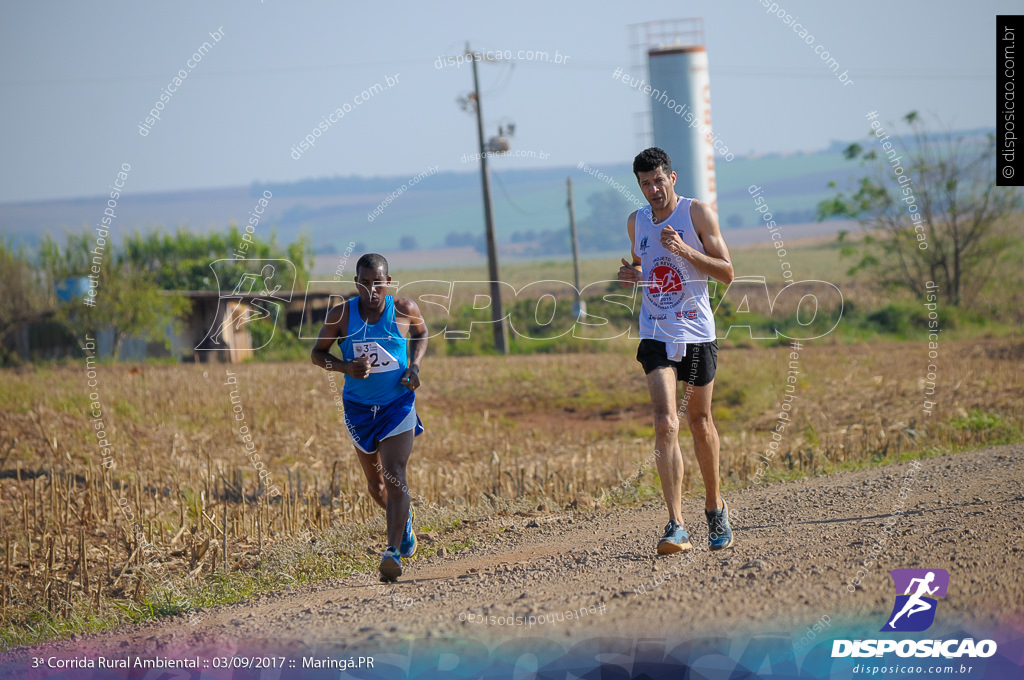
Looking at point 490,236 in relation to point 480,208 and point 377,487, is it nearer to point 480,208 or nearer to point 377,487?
point 377,487

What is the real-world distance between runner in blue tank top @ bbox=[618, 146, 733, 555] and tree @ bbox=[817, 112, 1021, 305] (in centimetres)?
2420

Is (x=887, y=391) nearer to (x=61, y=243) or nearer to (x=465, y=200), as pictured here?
(x=61, y=243)

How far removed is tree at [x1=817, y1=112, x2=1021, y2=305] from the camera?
28281mm

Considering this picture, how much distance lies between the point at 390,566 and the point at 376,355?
1.33 m

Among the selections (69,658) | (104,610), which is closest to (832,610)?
(69,658)

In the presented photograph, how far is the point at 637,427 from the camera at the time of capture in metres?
15.0

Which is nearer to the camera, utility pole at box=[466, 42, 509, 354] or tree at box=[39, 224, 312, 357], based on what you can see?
utility pole at box=[466, 42, 509, 354]

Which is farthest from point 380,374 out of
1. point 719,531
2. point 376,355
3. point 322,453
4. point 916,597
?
point 322,453

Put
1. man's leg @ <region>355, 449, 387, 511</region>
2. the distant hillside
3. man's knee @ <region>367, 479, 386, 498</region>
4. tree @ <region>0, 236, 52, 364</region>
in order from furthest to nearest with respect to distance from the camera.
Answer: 1. the distant hillside
2. tree @ <region>0, 236, 52, 364</region>
3. man's knee @ <region>367, 479, 386, 498</region>
4. man's leg @ <region>355, 449, 387, 511</region>

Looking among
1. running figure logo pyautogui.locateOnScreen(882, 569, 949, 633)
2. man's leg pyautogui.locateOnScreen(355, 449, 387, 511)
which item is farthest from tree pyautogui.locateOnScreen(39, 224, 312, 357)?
running figure logo pyautogui.locateOnScreen(882, 569, 949, 633)

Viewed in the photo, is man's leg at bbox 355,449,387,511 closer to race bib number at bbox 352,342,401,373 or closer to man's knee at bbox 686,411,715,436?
race bib number at bbox 352,342,401,373

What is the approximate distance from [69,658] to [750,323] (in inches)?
1039

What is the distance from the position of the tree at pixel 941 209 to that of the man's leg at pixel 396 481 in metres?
25.0

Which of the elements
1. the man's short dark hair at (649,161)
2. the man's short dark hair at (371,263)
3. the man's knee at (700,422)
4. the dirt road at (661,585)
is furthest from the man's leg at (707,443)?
Answer: the man's short dark hair at (371,263)
